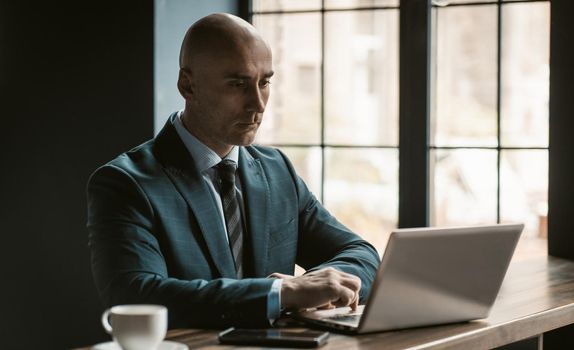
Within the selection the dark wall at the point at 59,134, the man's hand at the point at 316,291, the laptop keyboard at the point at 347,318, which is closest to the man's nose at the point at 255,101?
the man's hand at the point at 316,291

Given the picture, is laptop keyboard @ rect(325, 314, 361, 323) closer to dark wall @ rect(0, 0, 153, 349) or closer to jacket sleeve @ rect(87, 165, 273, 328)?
jacket sleeve @ rect(87, 165, 273, 328)

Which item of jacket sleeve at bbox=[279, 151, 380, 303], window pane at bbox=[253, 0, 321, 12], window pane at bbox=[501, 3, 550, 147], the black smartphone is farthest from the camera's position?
window pane at bbox=[253, 0, 321, 12]

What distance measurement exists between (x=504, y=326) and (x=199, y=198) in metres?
0.90

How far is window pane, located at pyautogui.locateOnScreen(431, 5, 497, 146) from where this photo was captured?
4.12m

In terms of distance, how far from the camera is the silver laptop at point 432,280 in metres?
2.18

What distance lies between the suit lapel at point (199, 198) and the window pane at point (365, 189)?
1705 mm

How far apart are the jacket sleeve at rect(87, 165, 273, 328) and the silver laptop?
0.15 metres

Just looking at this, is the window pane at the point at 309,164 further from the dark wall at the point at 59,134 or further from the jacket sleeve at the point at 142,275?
the jacket sleeve at the point at 142,275

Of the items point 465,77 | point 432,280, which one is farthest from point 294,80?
point 432,280

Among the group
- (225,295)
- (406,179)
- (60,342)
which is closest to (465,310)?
(225,295)

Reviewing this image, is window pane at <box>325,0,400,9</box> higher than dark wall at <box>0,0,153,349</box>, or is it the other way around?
window pane at <box>325,0,400,9</box>

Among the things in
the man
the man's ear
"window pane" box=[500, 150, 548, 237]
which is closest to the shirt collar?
the man

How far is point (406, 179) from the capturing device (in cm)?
423

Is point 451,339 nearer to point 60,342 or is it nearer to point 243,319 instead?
point 243,319
